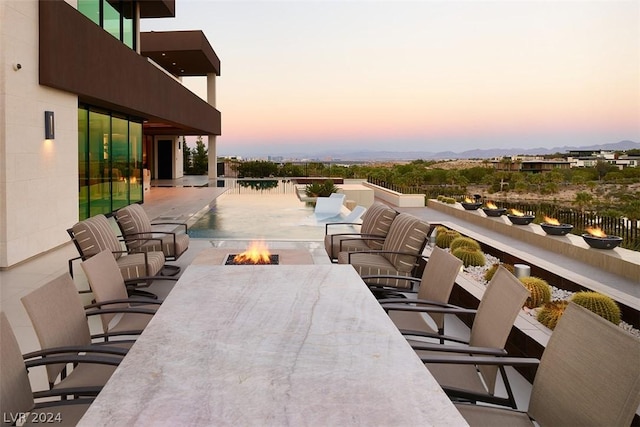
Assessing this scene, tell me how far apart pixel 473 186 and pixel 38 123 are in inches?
1379

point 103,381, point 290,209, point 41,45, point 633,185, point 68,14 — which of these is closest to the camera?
point 103,381

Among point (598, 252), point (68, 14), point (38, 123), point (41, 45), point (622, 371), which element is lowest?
point (598, 252)

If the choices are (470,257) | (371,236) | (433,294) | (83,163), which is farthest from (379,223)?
(83,163)

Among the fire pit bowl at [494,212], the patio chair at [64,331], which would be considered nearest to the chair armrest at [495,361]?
the patio chair at [64,331]

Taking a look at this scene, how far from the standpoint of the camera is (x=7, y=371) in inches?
74.8

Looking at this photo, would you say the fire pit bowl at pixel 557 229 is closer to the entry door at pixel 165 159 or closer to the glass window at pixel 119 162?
the glass window at pixel 119 162

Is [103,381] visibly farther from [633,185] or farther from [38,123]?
[633,185]

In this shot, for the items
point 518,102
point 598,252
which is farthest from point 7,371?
point 518,102

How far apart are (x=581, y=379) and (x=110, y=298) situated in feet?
8.51

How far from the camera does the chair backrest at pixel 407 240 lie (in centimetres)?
501

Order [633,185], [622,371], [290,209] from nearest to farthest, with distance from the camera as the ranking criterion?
[622,371] → [290,209] → [633,185]

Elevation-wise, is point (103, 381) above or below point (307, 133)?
below

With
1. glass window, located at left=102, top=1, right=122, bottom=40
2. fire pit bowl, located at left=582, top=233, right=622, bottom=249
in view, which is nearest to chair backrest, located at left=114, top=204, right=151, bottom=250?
glass window, located at left=102, top=1, right=122, bottom=40

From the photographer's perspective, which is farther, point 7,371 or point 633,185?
point 633,185
